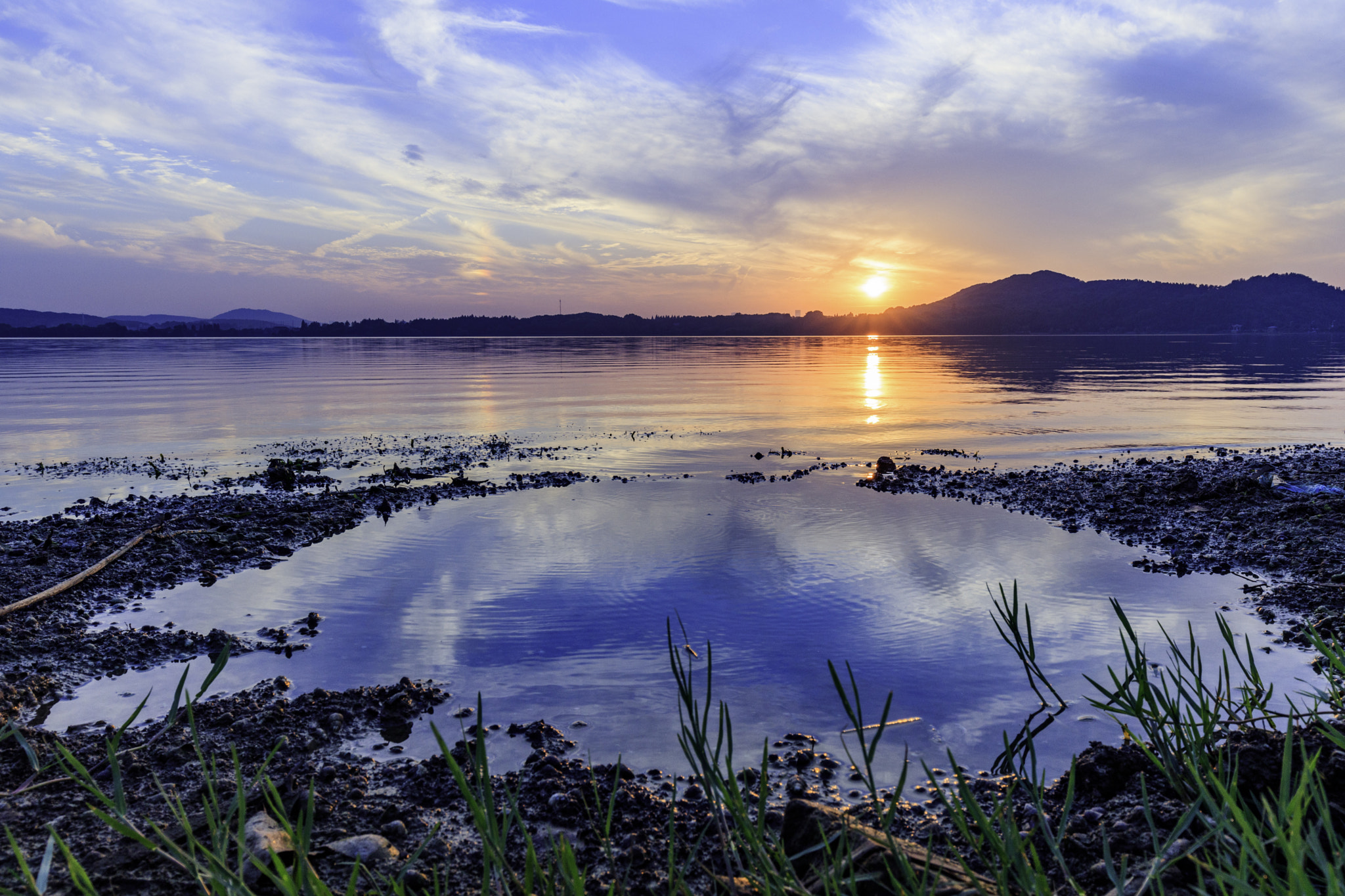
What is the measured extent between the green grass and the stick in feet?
10.4

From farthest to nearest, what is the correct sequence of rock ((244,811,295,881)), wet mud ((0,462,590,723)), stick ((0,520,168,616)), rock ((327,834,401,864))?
stick ((0,520,168,616)) < wet mud ((0,462,590,723)) < rock ((327,834,401,864)) < rock ((244,811,295,881))

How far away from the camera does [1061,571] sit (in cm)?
817

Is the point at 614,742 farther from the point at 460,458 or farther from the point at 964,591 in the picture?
the point at 460,458

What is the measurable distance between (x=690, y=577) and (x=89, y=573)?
253 inches

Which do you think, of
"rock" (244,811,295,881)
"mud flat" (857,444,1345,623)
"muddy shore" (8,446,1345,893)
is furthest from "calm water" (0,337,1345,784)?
"rock" (244,811,295,881)

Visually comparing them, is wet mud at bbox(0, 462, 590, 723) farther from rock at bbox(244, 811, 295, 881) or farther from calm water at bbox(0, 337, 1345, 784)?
rock at bbox(244, 811, 295, 881)

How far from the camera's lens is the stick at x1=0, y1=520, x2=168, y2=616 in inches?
262

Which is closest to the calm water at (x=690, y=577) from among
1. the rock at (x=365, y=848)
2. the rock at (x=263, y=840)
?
the rock at (x=365, y=848)

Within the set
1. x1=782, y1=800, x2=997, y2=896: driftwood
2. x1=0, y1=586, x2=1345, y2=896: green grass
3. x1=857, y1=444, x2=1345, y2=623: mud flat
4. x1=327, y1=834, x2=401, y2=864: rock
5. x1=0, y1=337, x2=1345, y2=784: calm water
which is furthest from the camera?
x1=857, y1=444, x2=1345, y2=623: mud flat

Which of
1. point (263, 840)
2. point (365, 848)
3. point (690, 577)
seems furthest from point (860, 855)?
point (690, 577)

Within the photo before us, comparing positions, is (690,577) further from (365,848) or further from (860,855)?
(860,855)

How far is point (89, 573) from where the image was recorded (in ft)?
25.5

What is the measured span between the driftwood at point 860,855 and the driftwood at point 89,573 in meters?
7.27

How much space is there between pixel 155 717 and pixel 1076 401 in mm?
29475
